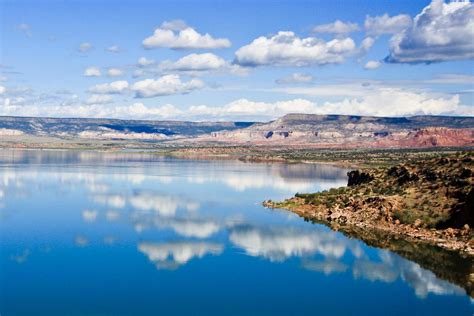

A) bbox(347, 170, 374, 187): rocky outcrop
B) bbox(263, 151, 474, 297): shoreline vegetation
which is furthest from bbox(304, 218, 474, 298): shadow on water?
bbox(347, 170, 374, 187): rocky outcrop

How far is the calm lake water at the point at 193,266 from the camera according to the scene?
30219mm

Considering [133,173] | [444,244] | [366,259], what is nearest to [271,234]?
[366,259]

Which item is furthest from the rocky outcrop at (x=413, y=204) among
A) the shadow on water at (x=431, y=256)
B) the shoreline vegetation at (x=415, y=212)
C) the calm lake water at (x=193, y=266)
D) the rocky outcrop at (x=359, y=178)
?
the calm lake water at (x=193, y=266)

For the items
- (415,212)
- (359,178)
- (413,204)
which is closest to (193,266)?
(415,212)

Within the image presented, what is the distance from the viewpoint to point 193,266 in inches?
1471

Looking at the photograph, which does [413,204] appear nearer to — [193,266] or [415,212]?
[415,212]

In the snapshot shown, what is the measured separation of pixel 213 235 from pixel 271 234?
15.2ft

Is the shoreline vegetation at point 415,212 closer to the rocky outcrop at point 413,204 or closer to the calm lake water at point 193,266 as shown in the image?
the rocky outcrop at point 413,204

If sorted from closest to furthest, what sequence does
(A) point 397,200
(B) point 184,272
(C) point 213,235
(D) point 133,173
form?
(B) point 184,272 → (C) point 213,235 → (A) point 397,200 → (D) point 133,173

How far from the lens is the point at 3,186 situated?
78.5 meters

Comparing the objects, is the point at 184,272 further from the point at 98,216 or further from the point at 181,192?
the point at 181,192

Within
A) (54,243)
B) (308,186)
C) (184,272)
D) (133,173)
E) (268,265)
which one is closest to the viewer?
(184,272)

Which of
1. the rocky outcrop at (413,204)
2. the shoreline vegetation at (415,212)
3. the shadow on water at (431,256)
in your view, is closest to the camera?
the shadow on water at (431,256)

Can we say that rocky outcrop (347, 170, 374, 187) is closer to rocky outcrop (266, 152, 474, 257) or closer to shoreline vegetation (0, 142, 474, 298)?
shoreline vegetation (0, 142, 474, 298)
